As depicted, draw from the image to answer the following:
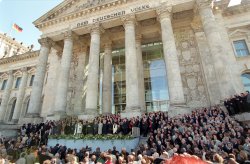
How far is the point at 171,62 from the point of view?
16875 mm

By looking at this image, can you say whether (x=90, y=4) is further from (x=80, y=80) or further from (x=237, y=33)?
(x=237, y=33)

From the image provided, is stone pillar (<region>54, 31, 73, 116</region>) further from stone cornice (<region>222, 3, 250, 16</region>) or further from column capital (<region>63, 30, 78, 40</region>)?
stone cornice (<region>222, 3, 250, 16</region>)

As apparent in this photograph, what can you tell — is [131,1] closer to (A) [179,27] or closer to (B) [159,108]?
(A) [179,27]

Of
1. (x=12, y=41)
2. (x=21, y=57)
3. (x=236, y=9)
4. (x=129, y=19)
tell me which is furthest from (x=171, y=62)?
(x=12, y=41)

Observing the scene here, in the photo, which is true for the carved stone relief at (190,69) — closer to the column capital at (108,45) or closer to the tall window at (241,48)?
the tall window at (241,48)

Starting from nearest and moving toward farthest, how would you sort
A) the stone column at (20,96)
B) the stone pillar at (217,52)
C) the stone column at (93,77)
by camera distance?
the stone pillar at (217,52) < the stone column at (93,77) < the stone column at (20,96)

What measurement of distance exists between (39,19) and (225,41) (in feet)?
75.2

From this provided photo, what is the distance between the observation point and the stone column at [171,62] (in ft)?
52.2

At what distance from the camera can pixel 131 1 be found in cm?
2058

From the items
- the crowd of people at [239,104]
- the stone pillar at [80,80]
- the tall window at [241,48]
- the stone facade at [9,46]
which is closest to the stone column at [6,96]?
the stone facade at [9,46]

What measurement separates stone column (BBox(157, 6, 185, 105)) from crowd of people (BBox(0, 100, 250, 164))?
9.86 ft

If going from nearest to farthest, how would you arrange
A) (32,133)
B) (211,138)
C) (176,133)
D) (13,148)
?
(211,138) < (176,133) < (13,148) < (32,133)

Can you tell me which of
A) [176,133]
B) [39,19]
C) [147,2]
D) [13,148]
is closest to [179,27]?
[147,2]

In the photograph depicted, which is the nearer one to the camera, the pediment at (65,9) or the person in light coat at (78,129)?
the person in light coat at (78,129)
